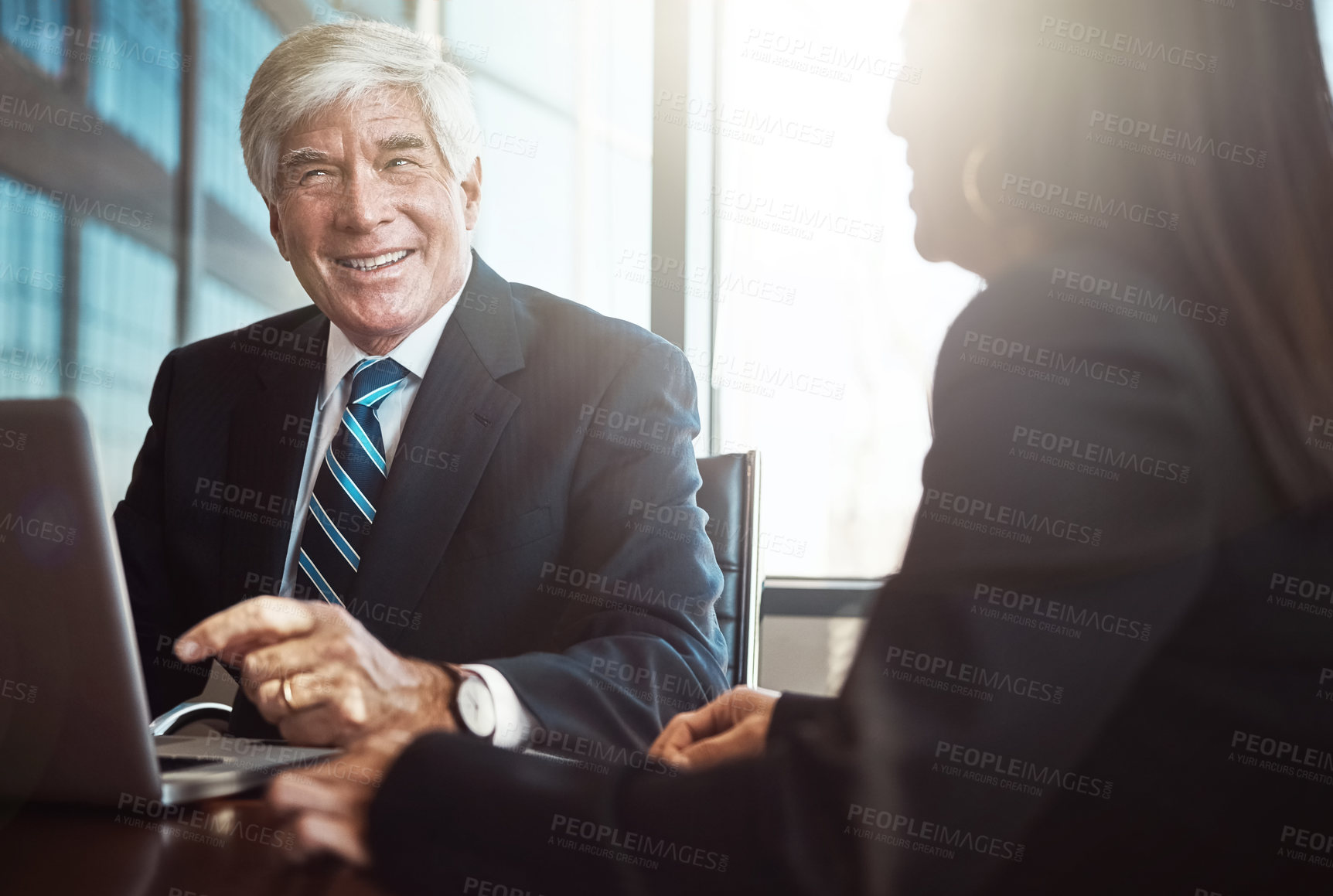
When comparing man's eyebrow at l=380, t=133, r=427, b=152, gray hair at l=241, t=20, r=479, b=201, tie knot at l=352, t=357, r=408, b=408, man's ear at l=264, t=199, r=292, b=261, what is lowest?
tie knot at l=352, t=357, r=408, b=408

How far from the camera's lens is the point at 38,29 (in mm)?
2934

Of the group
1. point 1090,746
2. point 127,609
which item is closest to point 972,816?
point 1090,746

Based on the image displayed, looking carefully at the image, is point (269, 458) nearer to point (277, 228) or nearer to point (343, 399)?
point (343, 399)

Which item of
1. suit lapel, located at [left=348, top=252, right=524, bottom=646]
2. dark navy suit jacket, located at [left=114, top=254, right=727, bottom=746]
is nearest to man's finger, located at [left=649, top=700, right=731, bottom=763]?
dark navy suit jacket, located at [left=114, top=254, right=727, bottom=746]

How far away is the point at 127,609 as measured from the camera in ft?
2.33

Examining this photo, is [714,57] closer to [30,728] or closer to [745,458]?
[745,458]

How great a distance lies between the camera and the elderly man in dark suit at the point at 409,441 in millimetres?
1581

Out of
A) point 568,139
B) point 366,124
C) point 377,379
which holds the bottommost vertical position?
point 377,379

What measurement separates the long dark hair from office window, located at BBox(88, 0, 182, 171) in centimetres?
Answer: 313

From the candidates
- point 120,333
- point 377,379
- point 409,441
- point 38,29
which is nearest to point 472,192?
point 377,379

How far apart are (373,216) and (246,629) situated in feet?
3.89

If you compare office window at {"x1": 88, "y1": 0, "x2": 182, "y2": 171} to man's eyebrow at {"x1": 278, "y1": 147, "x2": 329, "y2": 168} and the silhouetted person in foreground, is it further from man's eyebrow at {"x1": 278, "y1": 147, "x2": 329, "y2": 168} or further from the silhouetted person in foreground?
the silhouetted person in foreground

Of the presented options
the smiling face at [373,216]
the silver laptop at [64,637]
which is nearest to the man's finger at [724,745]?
the silver laptop at [64,637]

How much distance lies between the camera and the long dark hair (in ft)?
1.74
